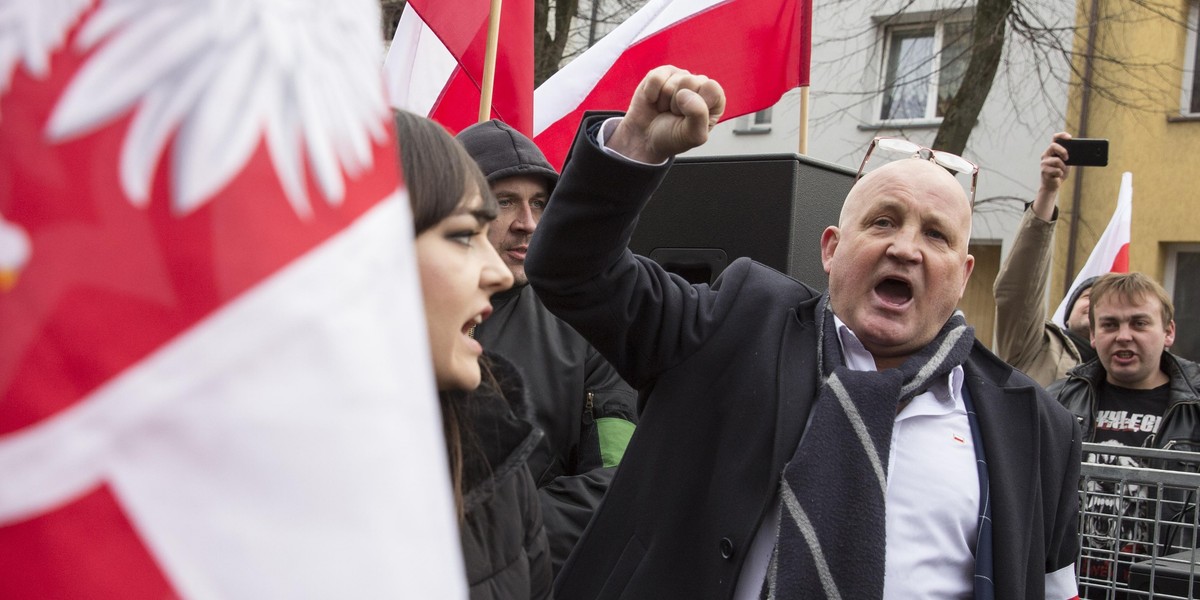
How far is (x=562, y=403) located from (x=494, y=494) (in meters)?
1.04

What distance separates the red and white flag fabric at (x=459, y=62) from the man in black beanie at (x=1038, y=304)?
5.61 feet

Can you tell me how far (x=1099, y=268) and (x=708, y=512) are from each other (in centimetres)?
484

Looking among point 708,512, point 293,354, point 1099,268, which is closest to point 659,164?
point 708,512

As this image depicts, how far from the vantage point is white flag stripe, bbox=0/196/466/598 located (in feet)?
1.94

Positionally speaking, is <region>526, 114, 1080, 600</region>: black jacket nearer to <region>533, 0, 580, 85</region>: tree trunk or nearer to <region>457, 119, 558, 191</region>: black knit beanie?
<region>457, 119, 558, 191</region>: black knit beanie

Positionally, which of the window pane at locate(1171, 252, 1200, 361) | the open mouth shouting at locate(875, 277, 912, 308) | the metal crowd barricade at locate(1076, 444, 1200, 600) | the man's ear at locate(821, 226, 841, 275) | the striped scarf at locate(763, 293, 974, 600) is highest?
the man's ear at locate(821, 226, 841, 275)

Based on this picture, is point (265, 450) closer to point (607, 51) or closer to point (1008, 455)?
point (1008, 455)

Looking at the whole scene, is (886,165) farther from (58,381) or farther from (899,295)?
(58,381)

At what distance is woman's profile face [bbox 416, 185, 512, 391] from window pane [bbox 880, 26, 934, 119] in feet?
45.0

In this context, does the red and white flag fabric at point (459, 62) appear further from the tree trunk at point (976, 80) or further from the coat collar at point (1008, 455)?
the tree trunk at point (976, 80)

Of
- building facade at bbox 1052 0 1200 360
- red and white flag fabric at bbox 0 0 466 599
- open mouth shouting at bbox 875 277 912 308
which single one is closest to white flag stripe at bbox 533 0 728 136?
open mouth shouting at bbox 875 277 912 308

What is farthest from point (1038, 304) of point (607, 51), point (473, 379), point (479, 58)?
→ point (473, 379)

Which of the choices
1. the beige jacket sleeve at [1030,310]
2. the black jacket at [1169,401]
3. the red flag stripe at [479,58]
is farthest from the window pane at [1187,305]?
the red flag stripe at [479,58]

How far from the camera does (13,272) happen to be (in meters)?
0.58
